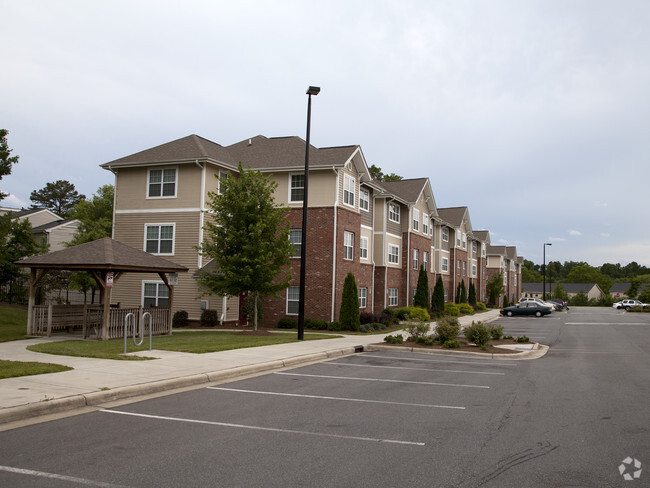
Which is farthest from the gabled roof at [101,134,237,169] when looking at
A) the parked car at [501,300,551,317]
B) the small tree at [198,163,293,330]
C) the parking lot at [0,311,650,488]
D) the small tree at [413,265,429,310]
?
the parked car at [501,300,551,317]

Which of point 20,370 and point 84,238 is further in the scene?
point 84,238

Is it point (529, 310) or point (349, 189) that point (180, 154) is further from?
point (529, 310)

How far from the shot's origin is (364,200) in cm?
3197

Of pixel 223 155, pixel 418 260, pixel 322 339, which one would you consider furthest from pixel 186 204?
pixel 418 260

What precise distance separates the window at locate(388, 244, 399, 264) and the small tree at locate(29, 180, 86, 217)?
207 ft

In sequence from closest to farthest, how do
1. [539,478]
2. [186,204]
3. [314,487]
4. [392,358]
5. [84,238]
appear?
[314,487]
[539,478]
[392,358]
[186,204]
[84,238]

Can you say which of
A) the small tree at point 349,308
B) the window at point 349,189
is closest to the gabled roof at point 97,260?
the small tree at point 349,308

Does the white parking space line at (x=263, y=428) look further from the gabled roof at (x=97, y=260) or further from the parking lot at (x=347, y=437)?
the gabled roof at (x=97, y=260)

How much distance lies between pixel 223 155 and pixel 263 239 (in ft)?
28.2

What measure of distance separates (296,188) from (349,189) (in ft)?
9.66

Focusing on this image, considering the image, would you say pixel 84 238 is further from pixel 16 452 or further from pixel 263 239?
pixel 16 452

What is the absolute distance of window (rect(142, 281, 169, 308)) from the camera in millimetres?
27000

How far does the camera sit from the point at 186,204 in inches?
1065

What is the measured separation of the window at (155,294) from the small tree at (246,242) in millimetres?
5172
